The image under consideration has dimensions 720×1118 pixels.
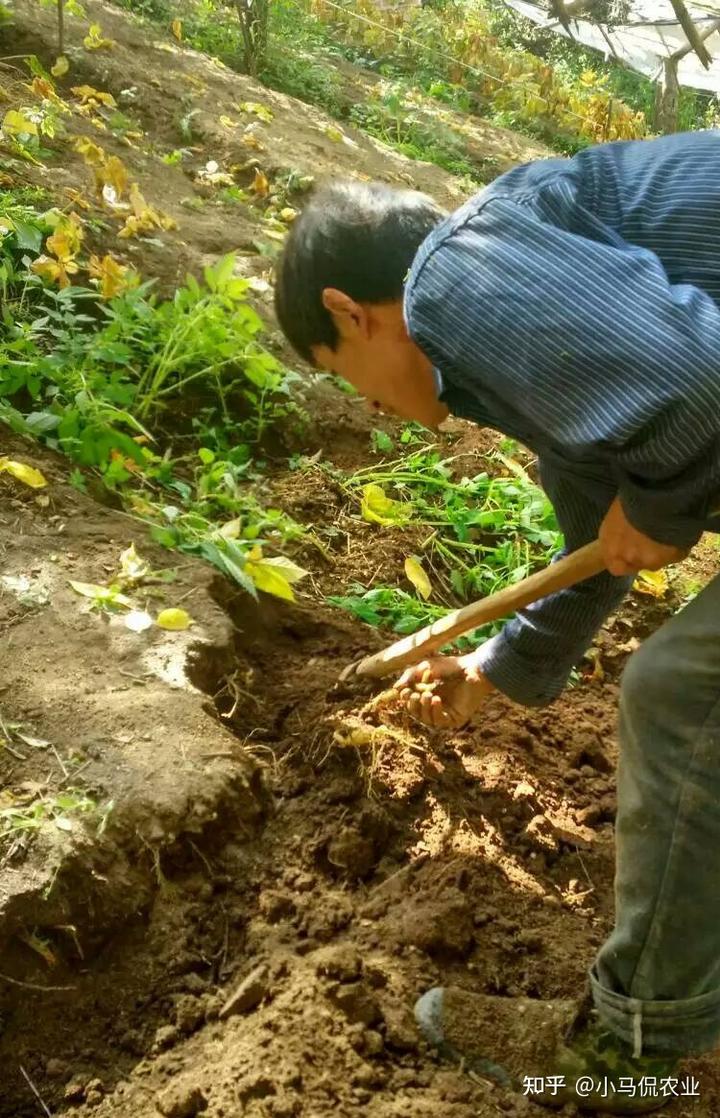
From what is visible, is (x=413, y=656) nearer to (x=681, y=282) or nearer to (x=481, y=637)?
(x=481, y=637)

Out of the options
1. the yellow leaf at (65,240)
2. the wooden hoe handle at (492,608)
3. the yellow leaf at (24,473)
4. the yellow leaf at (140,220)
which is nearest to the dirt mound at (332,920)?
the wooden hoe handle at (492,608)

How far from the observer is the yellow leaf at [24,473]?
2.47m

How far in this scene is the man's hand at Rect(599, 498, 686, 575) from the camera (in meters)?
1.53

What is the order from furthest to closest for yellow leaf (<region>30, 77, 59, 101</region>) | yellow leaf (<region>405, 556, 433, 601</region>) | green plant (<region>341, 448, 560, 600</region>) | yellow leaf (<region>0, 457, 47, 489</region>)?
yellow leaf (<region>30, 77, 59, 101</region>), green plant (<region>341, 448, 560, 600</region>), yellow leaf (<region>405, 556, 433, 601</region>), yellow leaf (<region>0, 457, 47, 489</region>)

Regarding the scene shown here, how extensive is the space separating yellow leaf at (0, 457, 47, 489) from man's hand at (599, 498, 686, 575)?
148 centimetres

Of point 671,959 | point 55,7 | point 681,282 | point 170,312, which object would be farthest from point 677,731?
point 55,7

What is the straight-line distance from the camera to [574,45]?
354 inches

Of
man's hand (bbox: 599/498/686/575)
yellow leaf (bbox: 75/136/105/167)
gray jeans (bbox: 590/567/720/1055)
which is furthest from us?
yellow leaf (bbox: 75/136/105/167)

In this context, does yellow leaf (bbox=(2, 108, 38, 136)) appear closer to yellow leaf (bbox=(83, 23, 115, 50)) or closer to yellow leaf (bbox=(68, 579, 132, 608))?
yellow leaf (bbox=(83, 23, 115, 50))

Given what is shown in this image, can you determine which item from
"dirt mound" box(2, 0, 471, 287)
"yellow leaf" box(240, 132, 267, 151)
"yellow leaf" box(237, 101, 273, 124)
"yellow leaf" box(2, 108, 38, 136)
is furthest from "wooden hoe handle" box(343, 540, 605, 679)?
"yellow leaf" box(237, 101, 273, 124)

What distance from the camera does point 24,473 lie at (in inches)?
97.3

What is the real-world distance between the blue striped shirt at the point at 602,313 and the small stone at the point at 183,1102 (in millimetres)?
1112

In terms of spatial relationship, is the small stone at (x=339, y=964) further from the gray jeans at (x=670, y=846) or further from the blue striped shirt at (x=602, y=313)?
the blue striped shirt at (x=602, y=313)

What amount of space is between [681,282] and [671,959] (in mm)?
979
